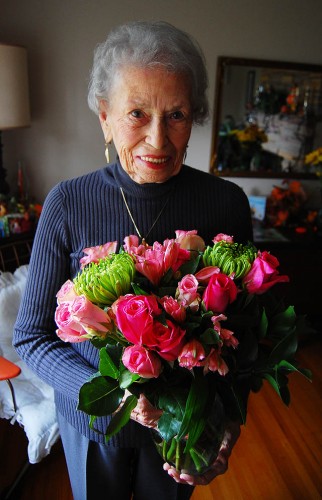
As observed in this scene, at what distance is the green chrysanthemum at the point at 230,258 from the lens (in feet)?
2.15

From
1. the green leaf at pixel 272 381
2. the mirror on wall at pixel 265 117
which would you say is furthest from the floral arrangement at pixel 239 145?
the green leaf at pixel 272 381

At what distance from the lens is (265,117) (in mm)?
2658

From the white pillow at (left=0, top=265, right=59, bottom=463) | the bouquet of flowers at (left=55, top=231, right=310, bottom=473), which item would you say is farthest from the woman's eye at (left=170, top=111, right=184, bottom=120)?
the white pillow at (left=0, top=265, right=59, bottom=463)

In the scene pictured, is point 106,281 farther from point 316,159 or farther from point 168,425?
point 316,159

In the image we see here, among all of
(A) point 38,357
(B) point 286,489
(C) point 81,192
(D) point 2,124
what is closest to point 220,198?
(C) point 81,192

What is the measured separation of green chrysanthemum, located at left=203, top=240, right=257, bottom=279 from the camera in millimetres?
655

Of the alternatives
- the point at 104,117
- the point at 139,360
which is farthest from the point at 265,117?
the point at 139,360

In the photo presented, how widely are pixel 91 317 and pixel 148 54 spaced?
0.55 meters

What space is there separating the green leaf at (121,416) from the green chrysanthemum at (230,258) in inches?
10.6

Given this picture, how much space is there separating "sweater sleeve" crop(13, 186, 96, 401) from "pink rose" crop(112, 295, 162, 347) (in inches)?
14.8

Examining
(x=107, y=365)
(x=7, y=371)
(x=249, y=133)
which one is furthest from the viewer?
(x=249, y=133)

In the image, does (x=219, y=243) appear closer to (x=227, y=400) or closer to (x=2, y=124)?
(x=227, y=400)

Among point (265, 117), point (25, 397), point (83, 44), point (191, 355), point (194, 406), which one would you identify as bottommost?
point (25, 397)

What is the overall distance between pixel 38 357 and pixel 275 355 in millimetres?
532
